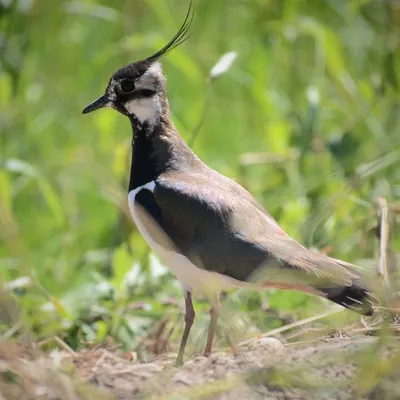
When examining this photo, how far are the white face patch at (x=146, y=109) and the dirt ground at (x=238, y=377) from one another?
1.36 meters

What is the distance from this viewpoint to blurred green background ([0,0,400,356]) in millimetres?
4645

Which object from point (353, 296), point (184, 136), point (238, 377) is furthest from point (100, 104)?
point (238, 377)

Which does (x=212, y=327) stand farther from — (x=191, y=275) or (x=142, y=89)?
(x=142, y=89)

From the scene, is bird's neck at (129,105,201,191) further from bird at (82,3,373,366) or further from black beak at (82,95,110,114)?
black beak at (82,95,110,114)

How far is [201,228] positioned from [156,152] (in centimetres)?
53

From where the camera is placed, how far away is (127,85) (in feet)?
15.3

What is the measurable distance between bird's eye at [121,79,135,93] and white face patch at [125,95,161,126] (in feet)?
0.17

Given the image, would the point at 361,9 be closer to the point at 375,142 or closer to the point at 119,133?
the point at 375,142

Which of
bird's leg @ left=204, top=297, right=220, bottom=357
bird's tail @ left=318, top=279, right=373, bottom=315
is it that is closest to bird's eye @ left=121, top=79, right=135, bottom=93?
bird's leg @ left=204, top=297, right=220, bottom=357

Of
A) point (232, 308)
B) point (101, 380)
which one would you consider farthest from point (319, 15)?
point (101, 380)

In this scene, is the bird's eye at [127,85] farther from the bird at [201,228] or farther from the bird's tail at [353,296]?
the bird's tail at [353,296]

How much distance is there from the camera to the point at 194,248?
163 inches

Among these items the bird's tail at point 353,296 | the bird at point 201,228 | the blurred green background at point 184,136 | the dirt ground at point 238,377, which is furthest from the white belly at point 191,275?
the dirt ground at point 238,377

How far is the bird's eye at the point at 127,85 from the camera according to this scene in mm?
4672
